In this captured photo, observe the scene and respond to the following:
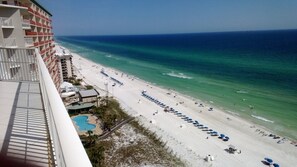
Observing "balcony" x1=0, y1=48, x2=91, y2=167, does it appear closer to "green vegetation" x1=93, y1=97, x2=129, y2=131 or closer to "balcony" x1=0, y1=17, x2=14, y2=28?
"balcony" x1=0, y1=17, x2=14, y2=28

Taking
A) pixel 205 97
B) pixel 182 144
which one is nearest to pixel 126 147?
pixel 182 144

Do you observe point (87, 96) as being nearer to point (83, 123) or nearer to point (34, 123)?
point (83, 123)

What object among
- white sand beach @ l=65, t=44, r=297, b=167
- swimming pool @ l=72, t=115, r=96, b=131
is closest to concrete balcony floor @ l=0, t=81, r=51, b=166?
white sand beach @ l=65, t=44, r=297, b=167

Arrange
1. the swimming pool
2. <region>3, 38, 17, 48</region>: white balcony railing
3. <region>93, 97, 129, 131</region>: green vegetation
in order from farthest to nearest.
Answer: <region>93, 97, 129, 131</region>: green vegetation, the swimming pool, <region>3, 38, 17, 48</region>: white balcony railing

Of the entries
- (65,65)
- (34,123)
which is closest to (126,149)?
(34,123)

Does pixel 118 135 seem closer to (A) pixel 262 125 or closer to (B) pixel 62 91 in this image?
(B) pixel 62 91

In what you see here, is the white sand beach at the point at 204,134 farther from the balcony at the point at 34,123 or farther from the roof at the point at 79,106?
the balcony at the point at 34,123

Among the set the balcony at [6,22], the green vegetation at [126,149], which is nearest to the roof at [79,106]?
the green vegetation at [126,149]
